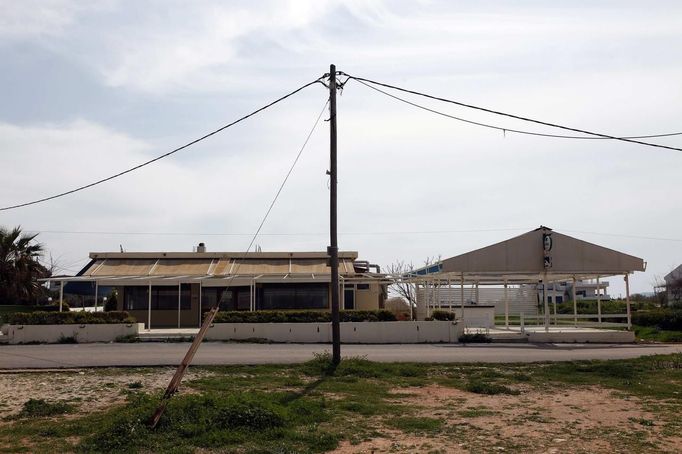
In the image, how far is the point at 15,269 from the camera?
118 feet

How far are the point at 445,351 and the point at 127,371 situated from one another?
998cm

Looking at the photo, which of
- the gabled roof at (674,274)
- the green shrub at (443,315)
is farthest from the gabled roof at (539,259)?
the gabled roof at (674,274)

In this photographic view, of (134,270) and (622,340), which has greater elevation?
(134,270)

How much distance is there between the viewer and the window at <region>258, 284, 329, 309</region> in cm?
3428

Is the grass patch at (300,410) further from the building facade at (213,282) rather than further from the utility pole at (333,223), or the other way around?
the building facade at (213,282)

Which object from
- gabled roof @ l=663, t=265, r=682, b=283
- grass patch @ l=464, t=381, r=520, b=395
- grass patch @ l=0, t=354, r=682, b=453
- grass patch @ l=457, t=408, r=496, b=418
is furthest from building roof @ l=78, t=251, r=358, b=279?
gabled roof @ l=663, t=265, r=682, b=283

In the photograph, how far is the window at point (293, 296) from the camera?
34.3 m

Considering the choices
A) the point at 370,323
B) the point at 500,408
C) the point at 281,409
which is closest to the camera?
the point at 281,409

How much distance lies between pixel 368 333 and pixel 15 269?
20.6 metres

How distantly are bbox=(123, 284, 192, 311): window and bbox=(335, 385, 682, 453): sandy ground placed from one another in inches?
885

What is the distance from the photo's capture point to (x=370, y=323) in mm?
25938

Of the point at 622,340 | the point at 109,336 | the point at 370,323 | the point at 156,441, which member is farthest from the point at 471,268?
the point at 156,441

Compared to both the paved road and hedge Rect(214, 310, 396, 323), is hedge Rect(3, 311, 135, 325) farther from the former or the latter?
hedge Rect(214, 310, 396, 323)

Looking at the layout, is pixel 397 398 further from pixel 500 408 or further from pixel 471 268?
pixel 471 268
